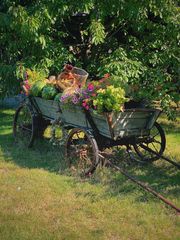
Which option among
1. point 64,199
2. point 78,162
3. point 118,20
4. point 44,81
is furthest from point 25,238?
point 118,20

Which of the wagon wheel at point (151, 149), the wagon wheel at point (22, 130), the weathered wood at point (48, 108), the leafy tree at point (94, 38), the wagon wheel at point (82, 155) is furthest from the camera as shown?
the leafy tree at point (94, 38)

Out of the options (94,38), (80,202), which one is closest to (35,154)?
(80,202)

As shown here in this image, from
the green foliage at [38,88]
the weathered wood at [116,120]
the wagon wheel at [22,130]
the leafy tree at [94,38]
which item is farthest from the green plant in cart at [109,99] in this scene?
the wagon wheel at [22,130]

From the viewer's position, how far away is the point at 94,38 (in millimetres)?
8703

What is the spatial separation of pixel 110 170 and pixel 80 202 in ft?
3.78

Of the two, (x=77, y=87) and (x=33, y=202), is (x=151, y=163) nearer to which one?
(x=77, y=87)

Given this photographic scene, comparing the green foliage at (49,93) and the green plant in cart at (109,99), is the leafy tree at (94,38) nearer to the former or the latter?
the green foliage at (49,93)

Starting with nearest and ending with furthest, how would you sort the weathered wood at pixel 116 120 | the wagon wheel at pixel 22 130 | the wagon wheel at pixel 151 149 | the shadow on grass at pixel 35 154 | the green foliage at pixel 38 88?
the weathered wood at pixel 116 120, the wagon wheel at pixel 151 149, the shadow on grass at pixel 35 154, the green foliage at pixel 38 88, the wagon wheel at pixel 22 130

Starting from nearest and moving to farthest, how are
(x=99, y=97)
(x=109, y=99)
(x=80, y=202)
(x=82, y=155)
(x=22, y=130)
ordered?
(x=80, y=202)
(x=109, y=99)
(x=99, y=97)
(x=82, y=155)
(x=22, y=130)

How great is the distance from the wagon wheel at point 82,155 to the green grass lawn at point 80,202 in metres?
0.17

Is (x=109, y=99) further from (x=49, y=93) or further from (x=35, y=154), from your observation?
(x=35, y=154)

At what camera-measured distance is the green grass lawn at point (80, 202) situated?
180 inches

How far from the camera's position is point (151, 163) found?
680 cm

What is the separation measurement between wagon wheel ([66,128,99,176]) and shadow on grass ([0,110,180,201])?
0.52 feet
